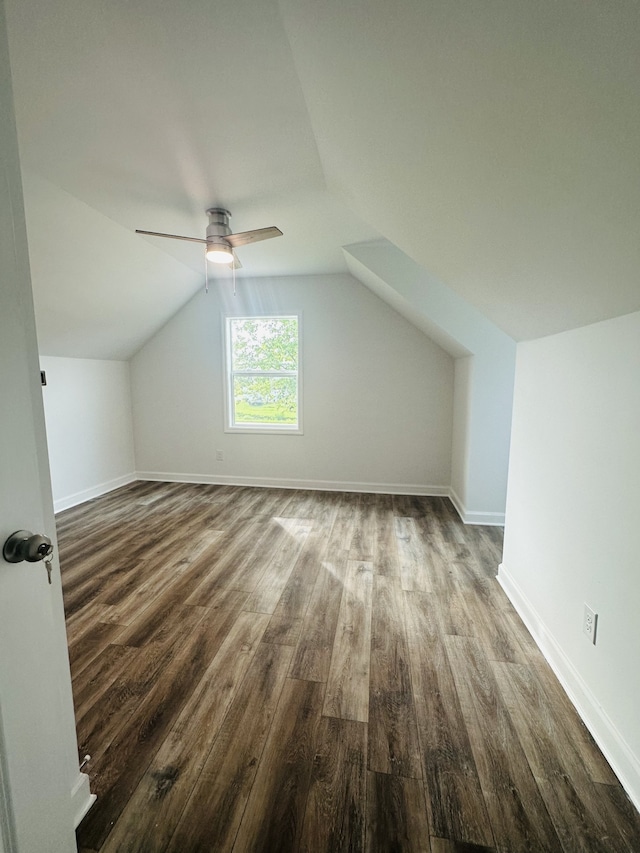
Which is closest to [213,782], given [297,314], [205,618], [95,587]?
[205,618]

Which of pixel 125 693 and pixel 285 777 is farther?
pixel 125 693

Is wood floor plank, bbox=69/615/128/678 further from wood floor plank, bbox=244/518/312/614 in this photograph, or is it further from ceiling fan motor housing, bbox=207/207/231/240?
ceiling fan motor housing, bbox=207/207/231/240

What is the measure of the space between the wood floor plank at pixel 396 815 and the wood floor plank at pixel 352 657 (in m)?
0.23

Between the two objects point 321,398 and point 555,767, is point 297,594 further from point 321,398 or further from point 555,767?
point 321,398

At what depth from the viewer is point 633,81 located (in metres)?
0.61

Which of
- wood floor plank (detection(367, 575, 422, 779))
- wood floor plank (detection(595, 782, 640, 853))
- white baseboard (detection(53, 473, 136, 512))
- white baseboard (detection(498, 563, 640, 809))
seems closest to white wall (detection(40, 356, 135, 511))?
white baseboard (detection(53, 473, 136, 512))

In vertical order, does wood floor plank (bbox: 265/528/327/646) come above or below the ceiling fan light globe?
below

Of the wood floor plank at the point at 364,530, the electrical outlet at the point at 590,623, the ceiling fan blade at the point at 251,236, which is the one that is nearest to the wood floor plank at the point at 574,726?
the electrical outlet at the point at 590,623

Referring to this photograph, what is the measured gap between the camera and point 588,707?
1388mm

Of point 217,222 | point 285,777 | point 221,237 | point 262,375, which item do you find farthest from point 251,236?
point 285,777

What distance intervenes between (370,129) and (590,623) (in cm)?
207

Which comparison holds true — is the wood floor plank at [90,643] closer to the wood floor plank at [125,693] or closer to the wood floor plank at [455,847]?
the wood floor plank at [125,693]

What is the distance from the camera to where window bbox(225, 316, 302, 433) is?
444 cm

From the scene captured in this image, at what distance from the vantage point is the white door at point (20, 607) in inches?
27.0
